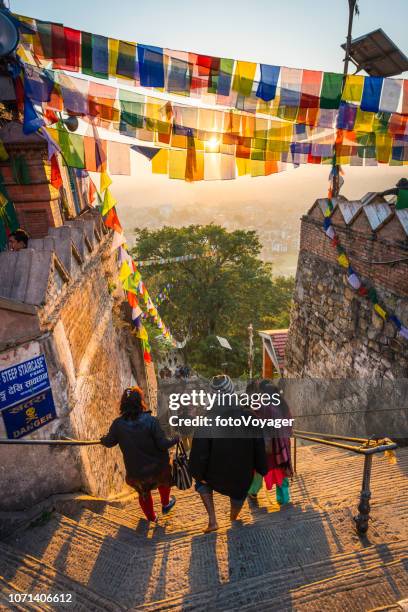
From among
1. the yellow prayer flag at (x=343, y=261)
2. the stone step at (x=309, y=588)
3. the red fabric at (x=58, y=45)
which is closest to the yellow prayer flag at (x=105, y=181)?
the red fabric at (x=58, y=45)

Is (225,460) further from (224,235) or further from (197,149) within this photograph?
(224,235)

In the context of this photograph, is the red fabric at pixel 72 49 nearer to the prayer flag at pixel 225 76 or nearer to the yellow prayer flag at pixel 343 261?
the prayer flag at pixel 225 76

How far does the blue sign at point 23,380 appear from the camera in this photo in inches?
135

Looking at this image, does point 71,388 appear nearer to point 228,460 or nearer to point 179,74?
point 228,460

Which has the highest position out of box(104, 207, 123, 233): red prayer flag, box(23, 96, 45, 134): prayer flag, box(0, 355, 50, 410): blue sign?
box(23, 96, 45, 134): prayer flag

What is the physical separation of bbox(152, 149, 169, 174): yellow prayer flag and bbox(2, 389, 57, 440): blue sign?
476cm

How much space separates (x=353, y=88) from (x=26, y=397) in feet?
23.5

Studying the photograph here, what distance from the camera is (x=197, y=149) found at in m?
6.88

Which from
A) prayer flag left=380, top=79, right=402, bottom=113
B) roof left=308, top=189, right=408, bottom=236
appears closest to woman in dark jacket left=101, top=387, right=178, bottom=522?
roof left=308, top=189, right=408, bottom=236

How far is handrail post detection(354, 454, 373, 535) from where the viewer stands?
3.12m

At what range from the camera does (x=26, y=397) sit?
11.8 ft

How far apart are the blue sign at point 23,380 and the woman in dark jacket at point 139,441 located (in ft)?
3.16

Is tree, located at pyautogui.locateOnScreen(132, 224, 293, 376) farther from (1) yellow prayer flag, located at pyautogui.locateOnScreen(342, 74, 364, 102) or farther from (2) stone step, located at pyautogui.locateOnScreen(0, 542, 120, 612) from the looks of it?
(2) stone step, located at pyautogui.locateOnScreen(0, 542, 120, 612)

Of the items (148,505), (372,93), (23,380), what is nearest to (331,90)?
(372,93)
